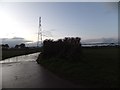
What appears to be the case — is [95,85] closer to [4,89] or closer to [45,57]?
[4,89]

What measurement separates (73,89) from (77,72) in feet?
13.9

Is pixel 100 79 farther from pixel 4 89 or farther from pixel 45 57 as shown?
pixel 45 57

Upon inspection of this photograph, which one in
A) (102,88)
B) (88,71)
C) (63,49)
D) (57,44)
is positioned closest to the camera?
(102,88)

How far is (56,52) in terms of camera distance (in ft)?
88.1

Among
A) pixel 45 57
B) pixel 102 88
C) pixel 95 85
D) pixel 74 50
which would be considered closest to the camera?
pixel 102 88

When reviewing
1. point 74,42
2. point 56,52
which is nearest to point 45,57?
point 56,52

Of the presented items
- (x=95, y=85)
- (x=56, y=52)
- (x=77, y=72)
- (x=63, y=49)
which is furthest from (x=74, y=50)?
(x=95, y=85)

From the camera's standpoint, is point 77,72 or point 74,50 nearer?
point 77,72

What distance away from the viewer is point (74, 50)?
1941 cm

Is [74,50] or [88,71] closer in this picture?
[88,71]

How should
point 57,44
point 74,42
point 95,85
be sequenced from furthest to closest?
point 57,44
point 74,42
point 95,85

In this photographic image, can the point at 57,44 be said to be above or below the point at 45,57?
above

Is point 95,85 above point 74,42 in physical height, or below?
below

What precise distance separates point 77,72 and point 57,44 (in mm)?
12347
